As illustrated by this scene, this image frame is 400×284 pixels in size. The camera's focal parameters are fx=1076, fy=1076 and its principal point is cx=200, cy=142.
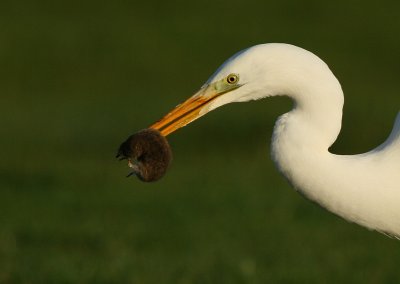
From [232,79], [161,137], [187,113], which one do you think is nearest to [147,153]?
[161,137]

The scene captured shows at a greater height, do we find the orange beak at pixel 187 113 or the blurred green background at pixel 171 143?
the blurred green background at pixel 171 143

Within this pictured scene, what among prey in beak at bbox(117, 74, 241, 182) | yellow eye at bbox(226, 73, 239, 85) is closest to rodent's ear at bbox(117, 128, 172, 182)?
prey in beak at bbox(117, 74, 241, 182)

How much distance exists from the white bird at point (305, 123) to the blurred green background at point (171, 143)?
2.38 metres

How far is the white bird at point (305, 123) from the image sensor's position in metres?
4.69

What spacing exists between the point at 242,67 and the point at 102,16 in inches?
692

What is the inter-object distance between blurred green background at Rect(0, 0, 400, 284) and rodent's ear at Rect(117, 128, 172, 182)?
2211 mm

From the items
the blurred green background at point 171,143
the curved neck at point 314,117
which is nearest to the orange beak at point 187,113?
the curved neck at point 314,117

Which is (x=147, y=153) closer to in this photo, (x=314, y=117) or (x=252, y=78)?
(x=252, y=78)

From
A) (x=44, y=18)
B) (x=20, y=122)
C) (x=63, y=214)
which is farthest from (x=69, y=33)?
(x=63, y=214)

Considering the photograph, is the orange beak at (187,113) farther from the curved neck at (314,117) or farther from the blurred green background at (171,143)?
the blurred green background at (171,143)

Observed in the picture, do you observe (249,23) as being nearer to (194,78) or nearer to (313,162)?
(194,78)

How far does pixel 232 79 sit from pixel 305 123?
1.24 feet

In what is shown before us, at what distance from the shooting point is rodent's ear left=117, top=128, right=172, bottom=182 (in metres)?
4.83

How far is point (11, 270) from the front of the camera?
722cm
